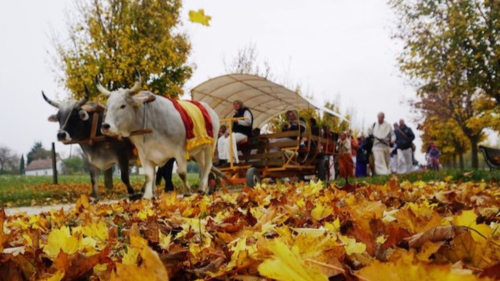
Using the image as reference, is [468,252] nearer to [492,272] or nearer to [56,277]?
[492,272]

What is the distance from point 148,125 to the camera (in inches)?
287

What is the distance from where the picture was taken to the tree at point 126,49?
59.2ft

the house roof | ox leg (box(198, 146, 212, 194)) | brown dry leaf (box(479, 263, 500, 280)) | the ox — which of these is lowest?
brown dry leaf (box(479, 263, 500, 280))

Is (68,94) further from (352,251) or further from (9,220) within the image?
(352,251)

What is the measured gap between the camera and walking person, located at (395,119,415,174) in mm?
17703

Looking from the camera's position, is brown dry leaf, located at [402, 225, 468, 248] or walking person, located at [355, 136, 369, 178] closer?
brown dry leaf, located at [402, 225, 468, 248]

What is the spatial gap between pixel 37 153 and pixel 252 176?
117056 millimetres

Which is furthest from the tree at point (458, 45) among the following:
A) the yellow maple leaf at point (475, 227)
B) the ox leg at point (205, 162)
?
the yellow maple leaf at point (475, 227)

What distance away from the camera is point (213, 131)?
29.1ft

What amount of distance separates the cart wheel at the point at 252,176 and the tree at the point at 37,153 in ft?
380

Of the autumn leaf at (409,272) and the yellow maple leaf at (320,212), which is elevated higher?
the autumn leaf at (409,272)

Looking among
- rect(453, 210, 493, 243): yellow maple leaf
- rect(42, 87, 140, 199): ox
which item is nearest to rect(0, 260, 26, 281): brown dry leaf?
rect(453, 210, 493, 243): yellow maple leaf

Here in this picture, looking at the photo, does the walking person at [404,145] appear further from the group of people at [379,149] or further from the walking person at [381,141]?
the walking person at [381,141]

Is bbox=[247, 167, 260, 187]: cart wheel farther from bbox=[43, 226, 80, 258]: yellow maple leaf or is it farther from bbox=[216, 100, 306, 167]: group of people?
bbox=[43, 226, 80, 258]: yellow maple leaf
